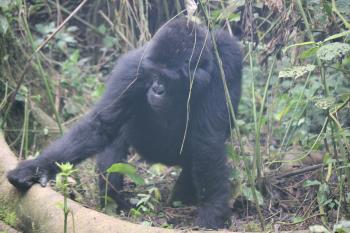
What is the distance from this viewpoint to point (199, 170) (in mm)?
5289

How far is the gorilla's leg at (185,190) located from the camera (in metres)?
5.68

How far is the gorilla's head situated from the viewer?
5184 millimetres

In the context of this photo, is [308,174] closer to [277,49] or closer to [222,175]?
[222,175]

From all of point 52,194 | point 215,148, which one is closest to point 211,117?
point 215,148

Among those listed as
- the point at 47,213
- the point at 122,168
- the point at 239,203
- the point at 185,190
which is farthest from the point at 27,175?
the point at 239,203

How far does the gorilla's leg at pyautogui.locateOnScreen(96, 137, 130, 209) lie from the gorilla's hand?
0.69 m

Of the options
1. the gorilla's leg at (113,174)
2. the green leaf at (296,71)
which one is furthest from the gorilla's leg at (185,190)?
the green leaf at (296,71)

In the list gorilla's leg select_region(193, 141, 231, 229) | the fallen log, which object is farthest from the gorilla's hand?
gorilla's leg select_region(193, 141, 231, 229)

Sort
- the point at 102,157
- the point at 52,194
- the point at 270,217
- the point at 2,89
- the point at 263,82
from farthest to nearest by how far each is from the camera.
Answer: the point at 263,82 → the point at 2,89 → the point at 102,157 → the point at 270,217 → the point at 52,194

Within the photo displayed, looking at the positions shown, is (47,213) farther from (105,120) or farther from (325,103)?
(325,103)

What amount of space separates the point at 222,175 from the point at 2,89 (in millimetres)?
2423

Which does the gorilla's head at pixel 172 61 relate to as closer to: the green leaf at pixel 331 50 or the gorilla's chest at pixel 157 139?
the gorilla's chest at pixel 157 139

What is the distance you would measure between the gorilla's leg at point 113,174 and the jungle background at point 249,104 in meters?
0.15

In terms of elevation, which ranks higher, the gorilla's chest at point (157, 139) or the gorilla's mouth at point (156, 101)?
the gorilla's mouth at point (156, 101)
